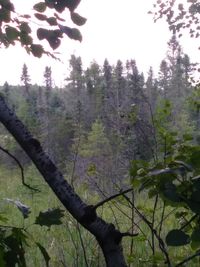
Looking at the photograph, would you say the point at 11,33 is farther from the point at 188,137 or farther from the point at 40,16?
the point at 188,137

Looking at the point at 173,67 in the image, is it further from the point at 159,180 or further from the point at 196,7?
the point at 159,180

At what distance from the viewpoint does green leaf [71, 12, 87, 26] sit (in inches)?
51.6

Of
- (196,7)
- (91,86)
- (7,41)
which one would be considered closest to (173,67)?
(91,86)

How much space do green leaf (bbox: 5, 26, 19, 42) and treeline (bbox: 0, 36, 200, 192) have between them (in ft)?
1.46

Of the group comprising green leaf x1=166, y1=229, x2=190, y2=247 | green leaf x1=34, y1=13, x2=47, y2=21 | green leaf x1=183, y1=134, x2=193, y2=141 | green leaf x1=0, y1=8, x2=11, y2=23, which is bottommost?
green leaf x1=166, y1=229, x2=190, y2=247

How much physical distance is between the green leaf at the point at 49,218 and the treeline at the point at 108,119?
1.54 ft

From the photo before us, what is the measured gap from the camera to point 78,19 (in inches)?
52.0

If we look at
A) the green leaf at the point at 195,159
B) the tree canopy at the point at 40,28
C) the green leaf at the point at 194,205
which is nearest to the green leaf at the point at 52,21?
the tree canopy at the point at 40,28

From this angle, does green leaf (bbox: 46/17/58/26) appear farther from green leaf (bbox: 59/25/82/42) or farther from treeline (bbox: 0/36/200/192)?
treeline (bbox: 0/36/200/192)

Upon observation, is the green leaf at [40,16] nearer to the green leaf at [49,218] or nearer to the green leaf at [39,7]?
the green leaf at [39,7]

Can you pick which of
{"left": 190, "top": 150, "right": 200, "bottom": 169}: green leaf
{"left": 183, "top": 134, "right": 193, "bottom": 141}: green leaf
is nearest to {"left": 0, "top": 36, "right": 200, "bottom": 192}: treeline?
{"left": 183, "top": 134, "right": 193, "bottom": 141}: green leaf

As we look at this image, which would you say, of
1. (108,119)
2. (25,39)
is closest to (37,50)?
(25,39)

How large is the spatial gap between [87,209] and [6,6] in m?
0.68

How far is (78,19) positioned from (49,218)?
0.56 meters
